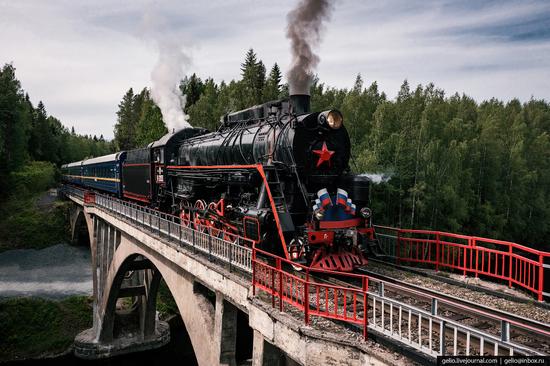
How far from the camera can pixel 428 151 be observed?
25.2m

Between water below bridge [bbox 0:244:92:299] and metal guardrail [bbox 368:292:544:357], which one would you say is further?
water below bridge [bbox 0:244:92:299]

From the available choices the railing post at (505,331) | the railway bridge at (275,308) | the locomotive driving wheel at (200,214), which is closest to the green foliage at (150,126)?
the railway bridge at (275,308)

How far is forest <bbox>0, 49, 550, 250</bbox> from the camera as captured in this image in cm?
2600

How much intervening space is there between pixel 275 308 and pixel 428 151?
21.3 meters

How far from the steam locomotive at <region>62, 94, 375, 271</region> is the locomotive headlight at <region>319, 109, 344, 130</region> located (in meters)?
0.02

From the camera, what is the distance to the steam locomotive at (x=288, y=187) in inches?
349

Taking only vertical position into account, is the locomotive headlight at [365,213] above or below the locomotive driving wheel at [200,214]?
above

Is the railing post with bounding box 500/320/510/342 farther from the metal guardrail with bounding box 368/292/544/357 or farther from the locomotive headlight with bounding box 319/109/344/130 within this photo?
the locomotive headlight with bounding box 319/109/344/130

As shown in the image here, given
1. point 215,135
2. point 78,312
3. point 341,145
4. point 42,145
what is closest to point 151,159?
point 215,135

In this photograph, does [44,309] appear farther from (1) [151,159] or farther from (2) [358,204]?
(2) [358,204]

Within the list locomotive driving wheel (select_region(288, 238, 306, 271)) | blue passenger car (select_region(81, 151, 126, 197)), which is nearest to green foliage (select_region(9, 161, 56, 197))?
blue passenger car (select_region(81, 151, 126, 197))

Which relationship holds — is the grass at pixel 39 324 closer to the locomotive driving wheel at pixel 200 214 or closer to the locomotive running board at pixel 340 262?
the locomotive driving wheel at pixel 200 214

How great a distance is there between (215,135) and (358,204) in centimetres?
648

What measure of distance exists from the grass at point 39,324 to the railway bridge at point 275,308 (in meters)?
6.96
